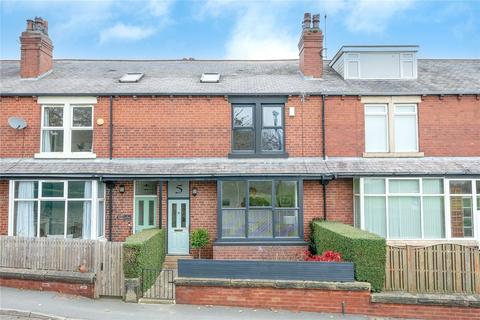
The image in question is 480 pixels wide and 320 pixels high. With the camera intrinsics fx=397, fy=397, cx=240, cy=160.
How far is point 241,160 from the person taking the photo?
1379cm

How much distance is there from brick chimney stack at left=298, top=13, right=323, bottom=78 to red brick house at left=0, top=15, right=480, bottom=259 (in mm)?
820

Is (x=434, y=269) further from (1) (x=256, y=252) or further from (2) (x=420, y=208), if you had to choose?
(1) (x=256, y=252)

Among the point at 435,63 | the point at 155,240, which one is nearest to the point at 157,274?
the point at 155,240

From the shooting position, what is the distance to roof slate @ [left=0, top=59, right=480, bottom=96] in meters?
14.1

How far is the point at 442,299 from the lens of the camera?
8578mm

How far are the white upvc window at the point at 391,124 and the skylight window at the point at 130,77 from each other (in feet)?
28.3

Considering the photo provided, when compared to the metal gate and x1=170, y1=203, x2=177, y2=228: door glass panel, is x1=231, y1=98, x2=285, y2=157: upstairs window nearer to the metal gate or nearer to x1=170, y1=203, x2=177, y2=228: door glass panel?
x1=170, y1=203, x2=177, y2=228: door glass panel

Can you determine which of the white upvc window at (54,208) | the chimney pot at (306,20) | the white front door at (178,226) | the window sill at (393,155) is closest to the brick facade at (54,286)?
the white upvc window at (54,208)

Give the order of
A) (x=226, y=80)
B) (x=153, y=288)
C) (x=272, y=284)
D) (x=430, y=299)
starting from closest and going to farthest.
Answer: (x=430, y=299) < (x=272, y=284) < (x=153, y=288) < (x=226, y=80)

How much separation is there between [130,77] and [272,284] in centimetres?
1043

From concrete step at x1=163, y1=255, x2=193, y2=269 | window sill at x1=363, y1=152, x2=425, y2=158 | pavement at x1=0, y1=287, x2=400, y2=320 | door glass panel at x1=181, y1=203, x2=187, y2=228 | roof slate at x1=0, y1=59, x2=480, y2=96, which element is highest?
roof slate at x1=0, y1=59, x2=480, y2=96

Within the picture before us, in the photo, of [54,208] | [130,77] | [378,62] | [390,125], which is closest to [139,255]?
[54,208]

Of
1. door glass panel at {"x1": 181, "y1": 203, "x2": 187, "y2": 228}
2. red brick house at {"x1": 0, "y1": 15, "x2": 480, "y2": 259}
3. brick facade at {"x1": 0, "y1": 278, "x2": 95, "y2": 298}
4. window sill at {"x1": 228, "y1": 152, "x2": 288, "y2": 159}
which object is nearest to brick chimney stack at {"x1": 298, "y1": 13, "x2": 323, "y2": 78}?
red brick house at {"x1": 0, "y1": 15, "x2": 480, "y2": 259}

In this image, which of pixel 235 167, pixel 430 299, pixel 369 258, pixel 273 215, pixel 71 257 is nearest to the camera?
pixel 430 299
